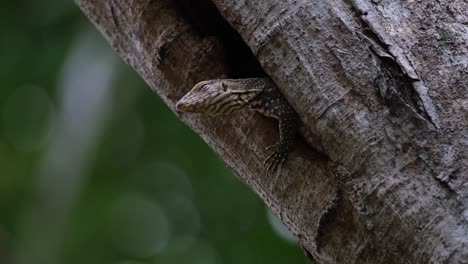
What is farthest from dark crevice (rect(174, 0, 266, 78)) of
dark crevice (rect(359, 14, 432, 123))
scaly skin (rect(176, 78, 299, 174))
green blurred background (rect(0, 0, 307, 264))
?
green blurred background (rect(0, 0, 307, 264))

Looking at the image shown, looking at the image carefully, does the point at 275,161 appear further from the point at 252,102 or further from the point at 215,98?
the point at 215,98

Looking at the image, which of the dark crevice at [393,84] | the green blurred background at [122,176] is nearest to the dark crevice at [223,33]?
the dark crevice at [393,84]

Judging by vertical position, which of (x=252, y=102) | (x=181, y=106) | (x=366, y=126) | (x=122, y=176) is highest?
(x=181, y=106)

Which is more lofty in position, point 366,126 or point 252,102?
point 252,102

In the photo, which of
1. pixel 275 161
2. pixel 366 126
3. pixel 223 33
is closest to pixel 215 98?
pixel 275 161

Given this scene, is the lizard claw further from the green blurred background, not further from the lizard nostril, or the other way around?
the green blurred background

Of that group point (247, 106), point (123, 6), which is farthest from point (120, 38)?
point (247, 106)
